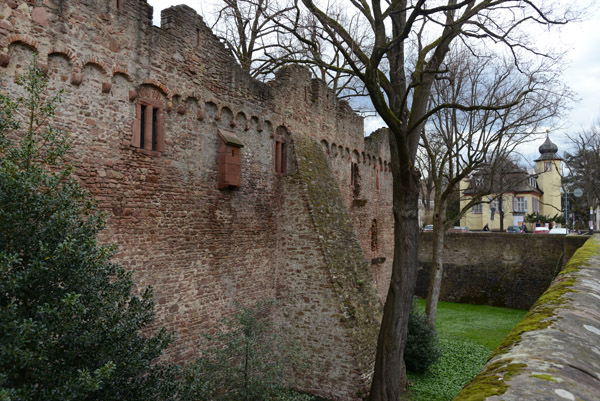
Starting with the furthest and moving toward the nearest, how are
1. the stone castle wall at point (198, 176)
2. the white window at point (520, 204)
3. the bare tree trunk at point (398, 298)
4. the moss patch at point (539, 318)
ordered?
1. the white window at point (520, 204)
2. the bare tree trunk at point (398, 298)
3. the stone castle wall at point (198, 176)
4. the moss patch at point (539, 318)

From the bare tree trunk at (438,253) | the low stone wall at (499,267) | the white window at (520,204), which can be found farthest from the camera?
→ the white window at (520,204)

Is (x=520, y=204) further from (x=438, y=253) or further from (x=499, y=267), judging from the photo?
(x=438, y=253)

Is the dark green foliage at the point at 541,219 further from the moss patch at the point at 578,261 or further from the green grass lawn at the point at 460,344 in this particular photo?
the moss patch at the point at 578,261

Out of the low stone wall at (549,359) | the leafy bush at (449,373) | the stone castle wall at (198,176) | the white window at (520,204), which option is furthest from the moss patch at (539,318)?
the white window at (520,204)

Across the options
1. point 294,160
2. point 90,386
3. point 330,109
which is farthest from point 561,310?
point 330,109

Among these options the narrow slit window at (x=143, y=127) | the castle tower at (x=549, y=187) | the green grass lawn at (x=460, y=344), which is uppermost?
the castle tower at (x=549, y=187)

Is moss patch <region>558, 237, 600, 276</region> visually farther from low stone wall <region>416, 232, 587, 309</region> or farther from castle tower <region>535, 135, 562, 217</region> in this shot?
castle tower <region>535, 135, 562, 217</region>

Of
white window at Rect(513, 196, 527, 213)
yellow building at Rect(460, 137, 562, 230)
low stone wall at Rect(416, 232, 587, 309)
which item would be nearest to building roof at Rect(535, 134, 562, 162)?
yellow building at Rect(460, 137, 562, 230)

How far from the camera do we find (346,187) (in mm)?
17141

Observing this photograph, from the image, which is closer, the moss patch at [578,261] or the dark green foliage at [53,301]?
the dark green foliage at [53,301]

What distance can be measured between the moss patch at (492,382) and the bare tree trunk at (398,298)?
6967mm

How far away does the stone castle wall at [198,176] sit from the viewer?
765 cm

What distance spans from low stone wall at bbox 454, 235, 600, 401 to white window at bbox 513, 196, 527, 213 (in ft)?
188

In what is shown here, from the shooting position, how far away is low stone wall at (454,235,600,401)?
1.86 meters
